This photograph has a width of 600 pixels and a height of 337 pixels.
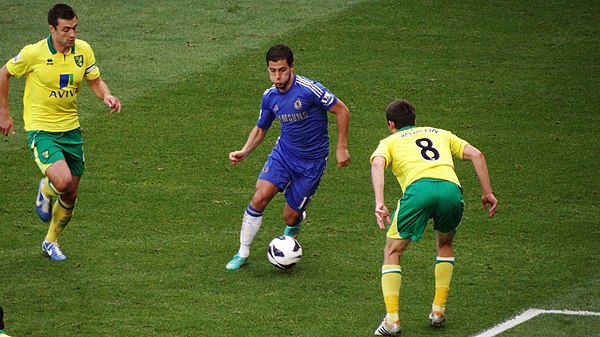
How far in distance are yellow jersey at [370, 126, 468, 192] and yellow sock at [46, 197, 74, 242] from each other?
141 inches

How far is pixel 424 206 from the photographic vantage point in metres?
9.16

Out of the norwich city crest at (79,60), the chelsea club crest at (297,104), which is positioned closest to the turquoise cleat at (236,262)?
the chelsea club crest at (297,104)

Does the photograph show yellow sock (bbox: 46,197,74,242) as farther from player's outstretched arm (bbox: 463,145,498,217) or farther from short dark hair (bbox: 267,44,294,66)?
player's outstretched arm (bbox: 463,145,498,217)

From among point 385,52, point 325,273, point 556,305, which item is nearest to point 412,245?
point 325,273

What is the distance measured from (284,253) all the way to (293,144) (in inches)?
43.9

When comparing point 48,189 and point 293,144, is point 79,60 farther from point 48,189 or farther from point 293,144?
point 293,144

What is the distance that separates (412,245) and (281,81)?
237 centimetres

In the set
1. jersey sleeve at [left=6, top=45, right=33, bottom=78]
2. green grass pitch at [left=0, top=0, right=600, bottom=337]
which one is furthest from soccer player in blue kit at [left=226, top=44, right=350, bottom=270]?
jersey sleeve at [left=6, top=45, right=33, bottom=78]

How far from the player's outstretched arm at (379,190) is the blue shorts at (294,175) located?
2074mm

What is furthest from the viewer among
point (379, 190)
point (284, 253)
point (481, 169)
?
point (284, 253)

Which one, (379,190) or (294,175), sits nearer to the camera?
(379,190)

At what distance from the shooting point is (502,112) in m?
16.0

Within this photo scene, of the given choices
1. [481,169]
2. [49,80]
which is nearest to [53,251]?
[49,80]

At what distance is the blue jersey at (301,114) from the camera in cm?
1090
